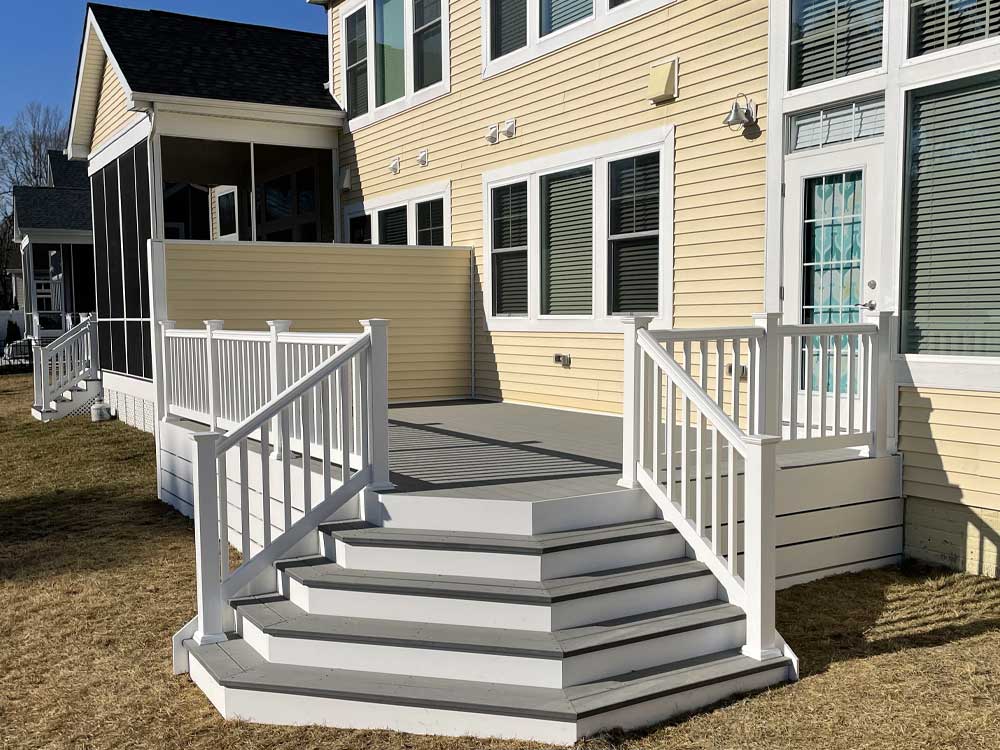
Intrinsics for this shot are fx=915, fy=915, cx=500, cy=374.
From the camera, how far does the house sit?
4285mm

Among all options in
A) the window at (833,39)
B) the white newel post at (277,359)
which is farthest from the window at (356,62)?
the window at (833,39)

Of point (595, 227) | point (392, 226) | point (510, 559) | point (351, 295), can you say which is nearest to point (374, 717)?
point (510, 559)

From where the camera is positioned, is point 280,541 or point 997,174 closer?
point 280,541

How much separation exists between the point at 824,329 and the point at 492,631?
2.80m

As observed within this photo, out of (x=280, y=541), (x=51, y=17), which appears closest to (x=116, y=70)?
(x=280, y=541)

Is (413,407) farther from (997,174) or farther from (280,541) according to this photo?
(997,174)

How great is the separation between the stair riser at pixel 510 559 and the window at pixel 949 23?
344 cm

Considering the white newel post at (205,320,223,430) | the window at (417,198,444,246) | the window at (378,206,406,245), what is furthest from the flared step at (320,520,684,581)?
the window at (378,206,406,245)

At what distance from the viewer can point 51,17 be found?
108 meters

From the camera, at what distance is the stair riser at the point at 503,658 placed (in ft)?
13.1

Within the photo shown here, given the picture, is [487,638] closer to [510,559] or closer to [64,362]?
[510,559]

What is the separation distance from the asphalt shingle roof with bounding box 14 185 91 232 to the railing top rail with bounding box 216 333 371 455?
1952 cm

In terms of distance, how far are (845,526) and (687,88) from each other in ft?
12.3

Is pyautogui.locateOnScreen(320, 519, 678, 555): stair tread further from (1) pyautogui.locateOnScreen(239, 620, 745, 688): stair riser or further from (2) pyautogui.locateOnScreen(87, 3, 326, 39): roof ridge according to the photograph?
(2) pyautogui.locateOnScreen(87, 3, 326, 39): roof ridge
